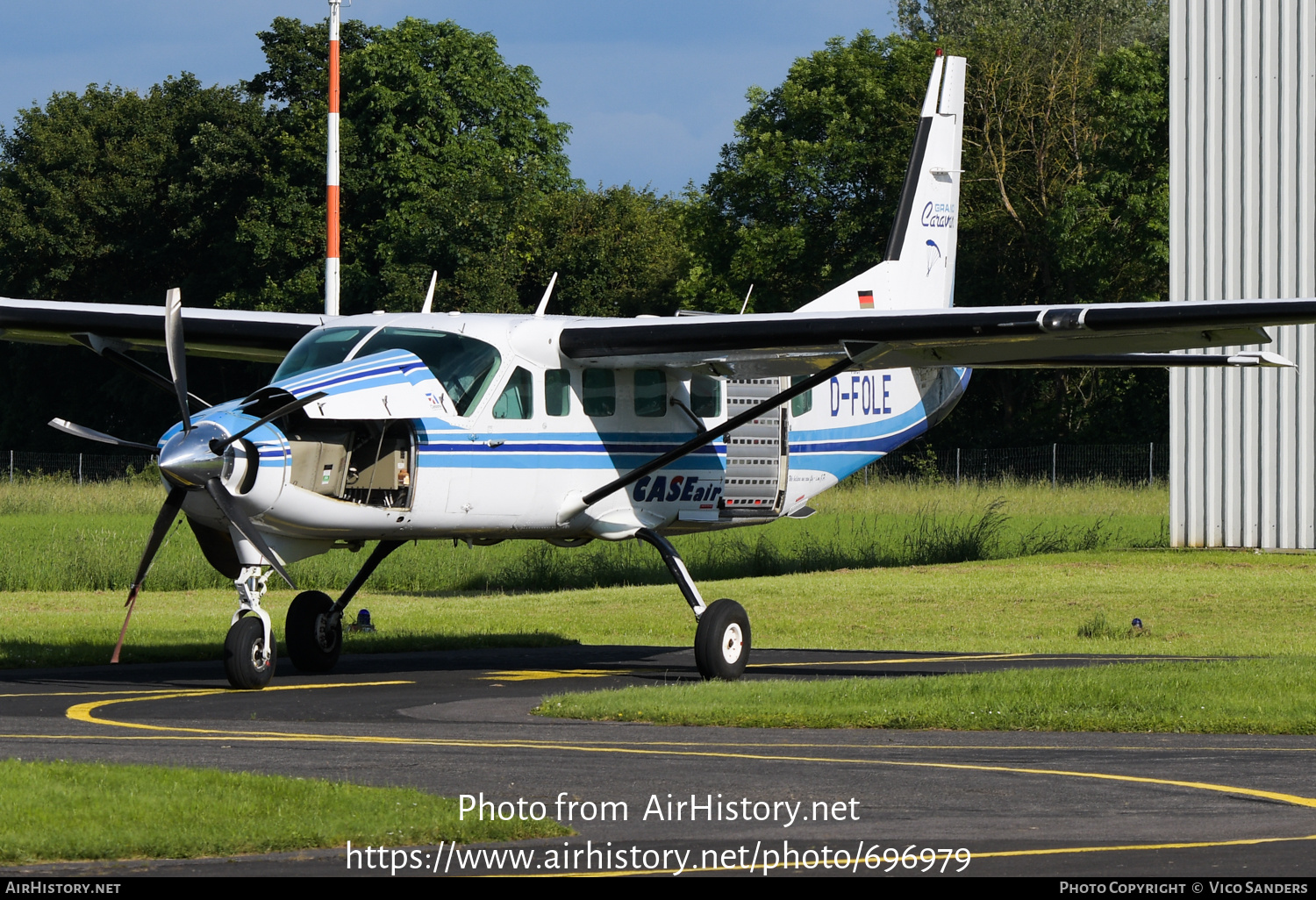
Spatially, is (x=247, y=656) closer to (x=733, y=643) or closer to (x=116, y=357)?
(x=116, y=357)

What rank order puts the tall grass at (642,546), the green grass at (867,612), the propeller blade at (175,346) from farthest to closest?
1. the tall grass at (642,546)
2. the green grass at (867,612)
3. the propeller blade at (175,346)

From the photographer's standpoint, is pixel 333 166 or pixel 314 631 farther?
pixel 333 166

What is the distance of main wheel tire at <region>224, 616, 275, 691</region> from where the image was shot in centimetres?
1590

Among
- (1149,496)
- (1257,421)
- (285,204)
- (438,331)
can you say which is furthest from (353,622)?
(285,204)

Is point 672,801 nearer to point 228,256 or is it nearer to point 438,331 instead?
point 438,331

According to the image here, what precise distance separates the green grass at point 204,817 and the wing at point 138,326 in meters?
9.61

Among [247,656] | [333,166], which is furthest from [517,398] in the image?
[333,166]

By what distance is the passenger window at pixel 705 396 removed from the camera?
744 inches

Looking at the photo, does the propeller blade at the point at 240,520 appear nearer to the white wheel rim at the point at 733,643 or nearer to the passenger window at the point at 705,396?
the white wheel rim at the point at 733,643

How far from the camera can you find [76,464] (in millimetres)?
68875

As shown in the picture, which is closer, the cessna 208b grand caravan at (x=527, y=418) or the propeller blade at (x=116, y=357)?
the cessna 208b grand caravan at (x=527, y=418)

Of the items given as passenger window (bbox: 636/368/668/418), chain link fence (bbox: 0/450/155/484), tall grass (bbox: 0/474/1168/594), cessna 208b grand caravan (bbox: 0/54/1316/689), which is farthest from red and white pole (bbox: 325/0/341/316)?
chain link fence (bbox: 0/450/155/484)

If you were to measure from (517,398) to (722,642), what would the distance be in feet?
10.2

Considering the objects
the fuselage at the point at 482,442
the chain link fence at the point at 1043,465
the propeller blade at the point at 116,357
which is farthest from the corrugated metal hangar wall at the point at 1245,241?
the propeller blade at the point at 116,357
